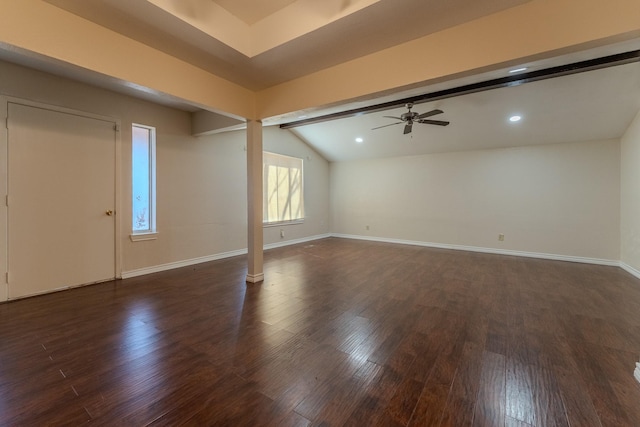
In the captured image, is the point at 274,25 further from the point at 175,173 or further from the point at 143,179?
the point at 143,179

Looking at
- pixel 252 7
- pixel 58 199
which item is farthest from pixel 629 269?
pixel 58 199

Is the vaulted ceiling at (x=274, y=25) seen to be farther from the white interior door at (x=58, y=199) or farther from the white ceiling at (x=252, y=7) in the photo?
the white interior door at (x=58, y=199)

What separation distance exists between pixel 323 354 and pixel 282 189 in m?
5.09

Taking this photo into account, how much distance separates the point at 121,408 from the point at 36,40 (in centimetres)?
249

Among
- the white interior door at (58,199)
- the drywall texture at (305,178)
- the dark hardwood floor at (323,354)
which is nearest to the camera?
the dark hardwood floor at (323,354)

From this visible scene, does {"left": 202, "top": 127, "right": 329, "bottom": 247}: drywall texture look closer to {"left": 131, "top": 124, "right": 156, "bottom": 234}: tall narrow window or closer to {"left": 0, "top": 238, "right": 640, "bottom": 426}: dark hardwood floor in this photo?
{"left": 131, "top": 124, "right": 156, "bottom": 234}: tall narrow window

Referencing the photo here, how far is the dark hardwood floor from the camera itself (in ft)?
4.74

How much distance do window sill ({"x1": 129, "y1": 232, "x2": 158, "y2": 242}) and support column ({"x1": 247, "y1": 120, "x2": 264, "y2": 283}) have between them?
1752mm

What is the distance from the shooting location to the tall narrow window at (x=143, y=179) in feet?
13.4

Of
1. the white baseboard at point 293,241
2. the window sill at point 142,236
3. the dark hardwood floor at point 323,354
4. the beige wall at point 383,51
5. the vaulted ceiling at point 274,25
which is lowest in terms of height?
the dark hardwood floor at point 323,354

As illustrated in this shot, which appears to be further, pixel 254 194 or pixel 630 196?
pixel 630 196

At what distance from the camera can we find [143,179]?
419 centimetres

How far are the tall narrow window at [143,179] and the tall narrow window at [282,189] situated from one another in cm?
236

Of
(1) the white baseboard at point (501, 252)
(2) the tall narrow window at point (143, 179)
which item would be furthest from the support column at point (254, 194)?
(1) the white baseboard at point (501, 252)
